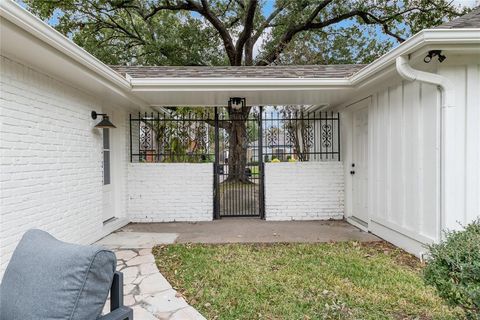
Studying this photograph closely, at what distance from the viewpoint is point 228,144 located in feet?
26.8

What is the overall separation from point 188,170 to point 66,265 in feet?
17.4

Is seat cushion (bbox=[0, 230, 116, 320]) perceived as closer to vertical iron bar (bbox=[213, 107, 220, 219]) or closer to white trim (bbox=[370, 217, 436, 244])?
white trim (bbox=[370, 217, 436, 244])

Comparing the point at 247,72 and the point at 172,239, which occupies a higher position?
the point at 247,72

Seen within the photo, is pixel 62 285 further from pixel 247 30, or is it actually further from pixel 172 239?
pixel 247 30

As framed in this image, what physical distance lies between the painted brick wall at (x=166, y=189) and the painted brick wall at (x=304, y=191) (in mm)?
1459

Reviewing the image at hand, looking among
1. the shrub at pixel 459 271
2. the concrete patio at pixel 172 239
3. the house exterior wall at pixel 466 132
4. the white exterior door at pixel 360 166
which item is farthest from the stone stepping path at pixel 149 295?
the white exterior door at pixel 360 166

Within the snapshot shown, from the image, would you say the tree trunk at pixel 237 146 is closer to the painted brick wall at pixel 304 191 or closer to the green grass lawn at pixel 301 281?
the painted brick wall at pixel 304 191

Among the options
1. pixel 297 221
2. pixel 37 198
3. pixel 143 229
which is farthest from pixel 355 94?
pixel 37 198

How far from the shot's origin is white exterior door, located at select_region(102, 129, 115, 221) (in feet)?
19.7

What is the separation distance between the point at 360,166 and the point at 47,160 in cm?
562

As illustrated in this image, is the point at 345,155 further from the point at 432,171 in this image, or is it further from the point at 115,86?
the point at 115,86

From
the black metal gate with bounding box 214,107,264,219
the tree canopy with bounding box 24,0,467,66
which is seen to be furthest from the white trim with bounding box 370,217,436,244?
the tree canopy with bounding box 24,0,467,66

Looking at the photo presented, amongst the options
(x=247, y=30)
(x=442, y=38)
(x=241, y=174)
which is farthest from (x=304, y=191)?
(x=247, y=30)

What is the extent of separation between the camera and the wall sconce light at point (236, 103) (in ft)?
20.5
